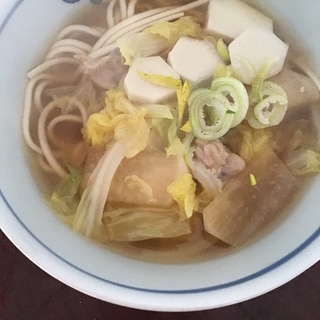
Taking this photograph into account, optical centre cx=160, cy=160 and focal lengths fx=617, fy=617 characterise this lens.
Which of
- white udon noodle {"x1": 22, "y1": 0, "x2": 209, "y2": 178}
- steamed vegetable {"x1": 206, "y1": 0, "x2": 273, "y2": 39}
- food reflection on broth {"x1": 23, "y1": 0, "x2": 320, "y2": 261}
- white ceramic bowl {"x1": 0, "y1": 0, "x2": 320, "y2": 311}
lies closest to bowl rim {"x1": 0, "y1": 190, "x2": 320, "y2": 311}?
white ceramic bowl {"x1": 0, "y1": 0, "x2": 320, "y2": 311}

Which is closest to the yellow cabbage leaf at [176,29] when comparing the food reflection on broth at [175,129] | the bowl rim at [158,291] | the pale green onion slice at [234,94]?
the food reflection on broth at [175,129]

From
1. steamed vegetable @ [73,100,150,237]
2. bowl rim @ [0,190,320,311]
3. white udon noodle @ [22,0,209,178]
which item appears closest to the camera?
bowl rim @ [0,190,320,311]

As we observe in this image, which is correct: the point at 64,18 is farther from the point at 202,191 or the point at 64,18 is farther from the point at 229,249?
the point at 229,249

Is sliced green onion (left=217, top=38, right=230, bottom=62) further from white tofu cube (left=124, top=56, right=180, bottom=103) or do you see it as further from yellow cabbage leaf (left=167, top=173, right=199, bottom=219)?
yellow cabbage leaf (left=167, top=173, right=199, bottom=219)

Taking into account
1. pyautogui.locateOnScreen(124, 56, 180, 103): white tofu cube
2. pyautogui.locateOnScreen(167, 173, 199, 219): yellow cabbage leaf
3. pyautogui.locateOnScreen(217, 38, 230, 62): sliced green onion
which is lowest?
pyautogui.locateOnScreen(167, 173, 199, 219): yellow cabbage leaf

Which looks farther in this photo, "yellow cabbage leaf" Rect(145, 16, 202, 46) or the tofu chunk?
"yellow cabbage leaf" Rect(145, 16, 202, 46)

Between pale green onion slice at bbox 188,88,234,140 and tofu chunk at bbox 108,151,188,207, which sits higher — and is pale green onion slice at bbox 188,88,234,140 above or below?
above

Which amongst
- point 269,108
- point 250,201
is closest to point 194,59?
point 269,108
